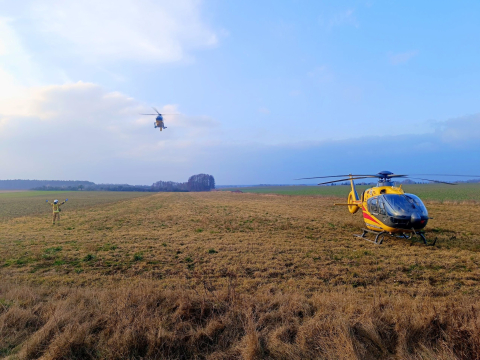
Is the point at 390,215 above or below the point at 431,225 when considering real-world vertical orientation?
above

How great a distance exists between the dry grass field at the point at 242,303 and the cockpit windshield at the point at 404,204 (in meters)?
1.59

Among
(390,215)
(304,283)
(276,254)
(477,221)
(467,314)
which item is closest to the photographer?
(467,314)

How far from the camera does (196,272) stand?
7.41m

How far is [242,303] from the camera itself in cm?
434

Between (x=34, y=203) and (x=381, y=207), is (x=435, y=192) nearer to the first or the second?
(x=381, y=207)

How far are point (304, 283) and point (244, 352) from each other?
148 inches

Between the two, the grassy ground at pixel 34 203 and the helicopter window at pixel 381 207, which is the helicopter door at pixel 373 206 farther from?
the grassy ground at pixel 34 203

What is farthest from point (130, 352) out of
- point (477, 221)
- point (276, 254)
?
point (477, 221)

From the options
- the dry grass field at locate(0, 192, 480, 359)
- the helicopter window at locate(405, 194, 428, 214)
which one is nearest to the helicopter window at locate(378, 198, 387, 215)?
the helicopter window at locate(405, 194, 428, 214)

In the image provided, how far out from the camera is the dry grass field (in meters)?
3.29

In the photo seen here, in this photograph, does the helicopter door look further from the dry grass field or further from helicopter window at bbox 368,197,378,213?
the dry grass field

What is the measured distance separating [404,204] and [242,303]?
9.40m

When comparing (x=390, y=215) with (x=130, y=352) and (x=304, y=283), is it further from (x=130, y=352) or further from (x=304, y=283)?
(x=130, y=352)

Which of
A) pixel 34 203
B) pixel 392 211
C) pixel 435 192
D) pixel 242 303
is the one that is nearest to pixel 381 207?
pixel 392 211
